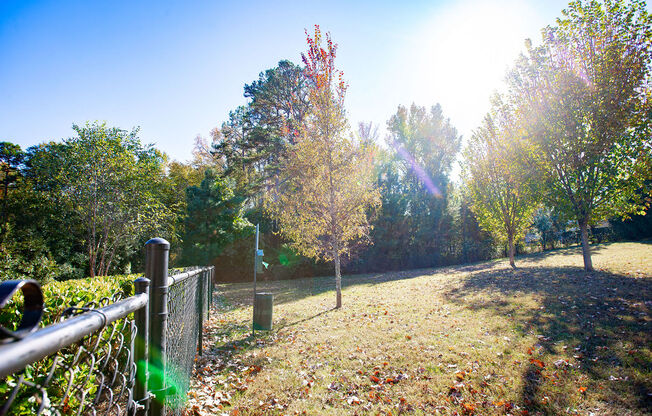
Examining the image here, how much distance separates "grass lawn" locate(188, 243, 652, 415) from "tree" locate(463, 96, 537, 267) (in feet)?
23.8

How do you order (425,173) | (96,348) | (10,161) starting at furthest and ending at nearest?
(425,173), (10,161), (96,348)

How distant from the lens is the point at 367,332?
6.86 m

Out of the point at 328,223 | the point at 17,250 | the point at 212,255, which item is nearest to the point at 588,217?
the point at 328,223

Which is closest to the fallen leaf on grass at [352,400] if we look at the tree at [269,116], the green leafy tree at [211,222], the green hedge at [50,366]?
the green hedge at [50,366]

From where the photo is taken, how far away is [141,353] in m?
1.60

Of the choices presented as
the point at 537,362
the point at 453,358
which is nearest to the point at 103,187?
the point at 453,358

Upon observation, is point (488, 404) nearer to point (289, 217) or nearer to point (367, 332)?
point (367, 332)

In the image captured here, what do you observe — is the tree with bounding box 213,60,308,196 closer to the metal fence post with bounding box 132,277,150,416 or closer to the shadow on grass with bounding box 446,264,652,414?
the shadow on grass with bounding box 446,264,652,414

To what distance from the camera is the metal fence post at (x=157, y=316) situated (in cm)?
171

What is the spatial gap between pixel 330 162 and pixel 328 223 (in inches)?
80.3

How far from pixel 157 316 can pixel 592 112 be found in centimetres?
1346

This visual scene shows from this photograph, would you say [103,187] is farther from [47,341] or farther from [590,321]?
[590,321]

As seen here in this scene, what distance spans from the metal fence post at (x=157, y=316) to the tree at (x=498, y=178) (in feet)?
50.8

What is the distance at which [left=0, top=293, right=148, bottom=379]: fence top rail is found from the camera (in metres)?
0.59
